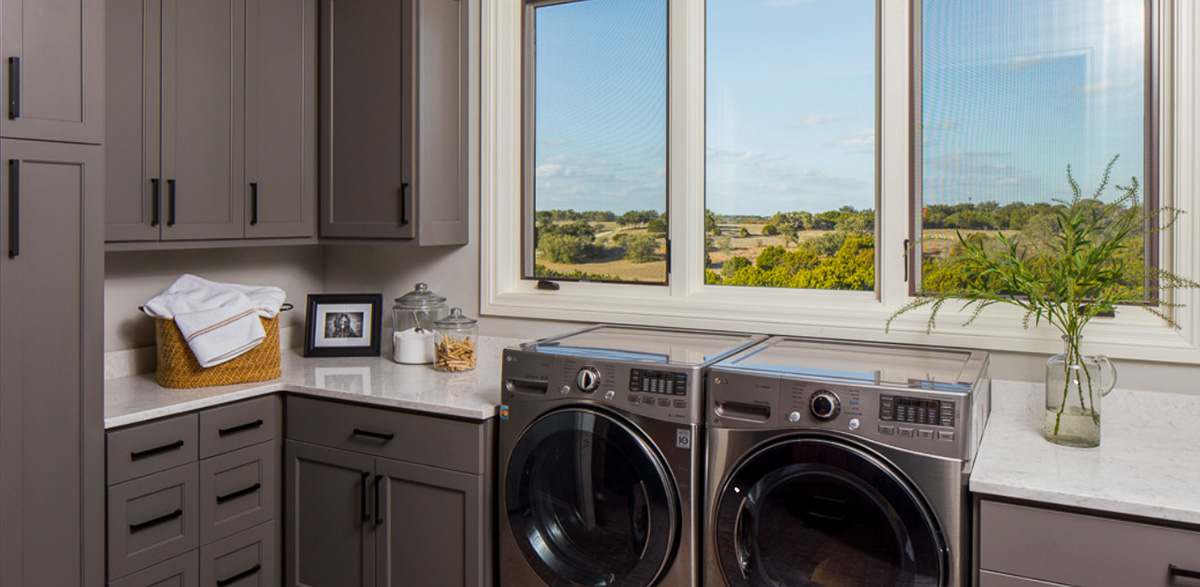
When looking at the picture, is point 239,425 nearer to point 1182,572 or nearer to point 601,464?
point 601,464

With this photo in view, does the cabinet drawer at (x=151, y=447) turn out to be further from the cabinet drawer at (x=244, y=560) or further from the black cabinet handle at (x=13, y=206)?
the black cabinet handle at (x=13, y=206)

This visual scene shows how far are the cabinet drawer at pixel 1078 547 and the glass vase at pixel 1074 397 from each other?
400 millimetres

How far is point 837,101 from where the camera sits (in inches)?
104

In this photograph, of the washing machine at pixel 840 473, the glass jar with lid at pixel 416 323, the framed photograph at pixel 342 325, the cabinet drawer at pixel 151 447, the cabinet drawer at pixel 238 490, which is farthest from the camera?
the framed photograph at pixel 342 325

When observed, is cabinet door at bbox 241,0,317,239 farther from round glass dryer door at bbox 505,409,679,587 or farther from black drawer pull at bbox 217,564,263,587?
round glass dryer door at bbox 505,409,679,587

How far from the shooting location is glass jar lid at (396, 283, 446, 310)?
3127 mm

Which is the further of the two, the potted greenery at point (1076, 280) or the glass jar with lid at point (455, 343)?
the glass jar with lid at point (455, 343)

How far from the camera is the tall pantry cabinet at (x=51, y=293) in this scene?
1996 mm

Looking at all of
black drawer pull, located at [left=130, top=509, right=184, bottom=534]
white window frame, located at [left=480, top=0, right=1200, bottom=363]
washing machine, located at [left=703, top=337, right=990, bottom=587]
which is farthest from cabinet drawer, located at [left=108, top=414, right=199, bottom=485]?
washing machine, located at [left=703, top=337, right=990, bottom=587]

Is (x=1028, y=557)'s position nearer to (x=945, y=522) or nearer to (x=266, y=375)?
(x=945, y=522)

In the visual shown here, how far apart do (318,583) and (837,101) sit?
2251 millimetres

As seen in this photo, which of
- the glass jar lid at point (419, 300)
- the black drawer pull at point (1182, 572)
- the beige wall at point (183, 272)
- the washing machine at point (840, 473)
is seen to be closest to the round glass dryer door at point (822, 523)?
the washing machine at point (840, 473)

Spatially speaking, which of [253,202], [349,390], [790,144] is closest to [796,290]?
[790,144]

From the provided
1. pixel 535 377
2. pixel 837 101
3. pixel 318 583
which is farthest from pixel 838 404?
pixel 318 583
